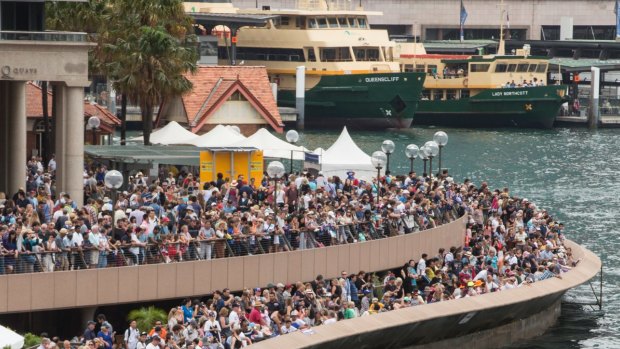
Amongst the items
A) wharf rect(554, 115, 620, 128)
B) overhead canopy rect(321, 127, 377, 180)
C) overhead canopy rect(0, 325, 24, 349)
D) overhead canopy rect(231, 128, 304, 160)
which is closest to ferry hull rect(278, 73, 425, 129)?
wharf rect(554, 115, 620, 128)

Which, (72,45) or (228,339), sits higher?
(72,45)

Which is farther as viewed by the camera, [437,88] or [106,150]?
[437,88]

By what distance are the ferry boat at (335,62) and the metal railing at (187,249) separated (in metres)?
83.3

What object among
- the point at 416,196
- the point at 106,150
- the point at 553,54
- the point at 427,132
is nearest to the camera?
the point at 416,196

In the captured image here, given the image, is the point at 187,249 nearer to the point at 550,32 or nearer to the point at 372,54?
the point at 372,54

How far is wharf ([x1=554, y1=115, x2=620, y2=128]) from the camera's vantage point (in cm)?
13725

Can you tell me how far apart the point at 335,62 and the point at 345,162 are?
71.7 metres

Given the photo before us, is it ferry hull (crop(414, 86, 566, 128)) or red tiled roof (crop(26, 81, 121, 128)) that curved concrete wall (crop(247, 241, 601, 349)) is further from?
ferry hull (crop(414, 86, 566, 128))

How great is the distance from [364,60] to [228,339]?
94.8 meters

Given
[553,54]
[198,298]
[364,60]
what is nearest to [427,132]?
[364,60]

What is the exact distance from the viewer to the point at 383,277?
46.7m

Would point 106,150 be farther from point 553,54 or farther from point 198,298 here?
point 553,54

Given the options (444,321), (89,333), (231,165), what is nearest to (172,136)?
(231,165)

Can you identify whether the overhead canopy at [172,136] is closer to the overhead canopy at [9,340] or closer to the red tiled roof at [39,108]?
the red tiled roof at [39,108]
